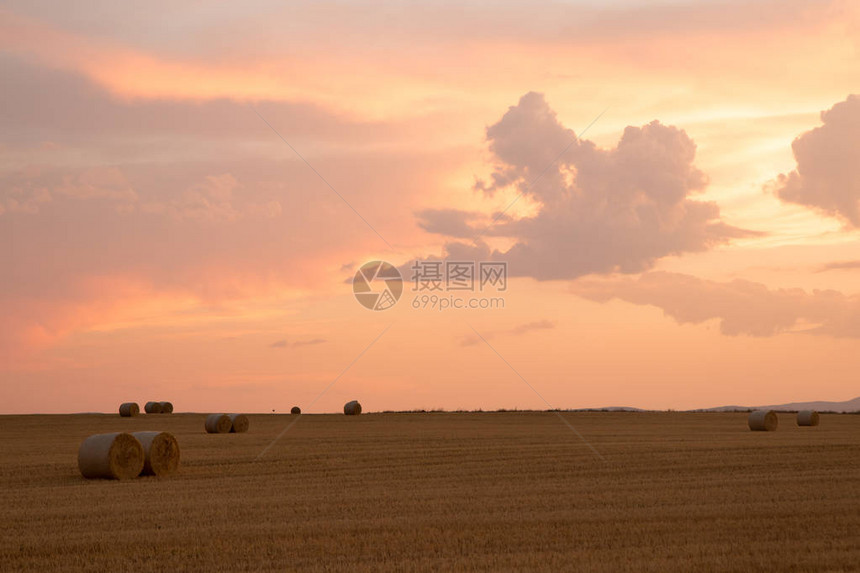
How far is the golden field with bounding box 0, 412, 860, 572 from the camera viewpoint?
40.8 ft

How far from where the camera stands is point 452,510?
53.5 ft

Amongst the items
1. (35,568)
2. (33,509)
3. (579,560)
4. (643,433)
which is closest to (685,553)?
(579,560)

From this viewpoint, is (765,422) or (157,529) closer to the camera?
(157,529)

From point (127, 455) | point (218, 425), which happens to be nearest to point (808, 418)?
point (218, 425)

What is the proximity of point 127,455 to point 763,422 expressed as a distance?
28536mm

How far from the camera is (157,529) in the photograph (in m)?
14.8

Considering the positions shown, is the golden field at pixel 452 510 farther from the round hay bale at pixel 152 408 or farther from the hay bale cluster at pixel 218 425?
the round hay bale at pixel 152 408

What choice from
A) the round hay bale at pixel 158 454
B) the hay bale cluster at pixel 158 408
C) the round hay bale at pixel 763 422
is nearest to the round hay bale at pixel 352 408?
the hay bale cluster at pixel 158 408

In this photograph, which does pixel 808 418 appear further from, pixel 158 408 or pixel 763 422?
pixel 158 408

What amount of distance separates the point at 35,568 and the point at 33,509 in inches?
224

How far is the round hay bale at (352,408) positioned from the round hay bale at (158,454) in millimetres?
35031

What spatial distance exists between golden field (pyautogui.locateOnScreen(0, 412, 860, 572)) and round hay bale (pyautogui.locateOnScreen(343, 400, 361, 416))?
2855 centimetres

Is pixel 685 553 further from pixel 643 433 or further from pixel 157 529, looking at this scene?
pixel 643 433

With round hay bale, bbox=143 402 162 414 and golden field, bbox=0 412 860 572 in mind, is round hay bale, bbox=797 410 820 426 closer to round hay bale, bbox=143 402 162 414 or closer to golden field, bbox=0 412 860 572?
golden field, bbox=0 412 860 572
